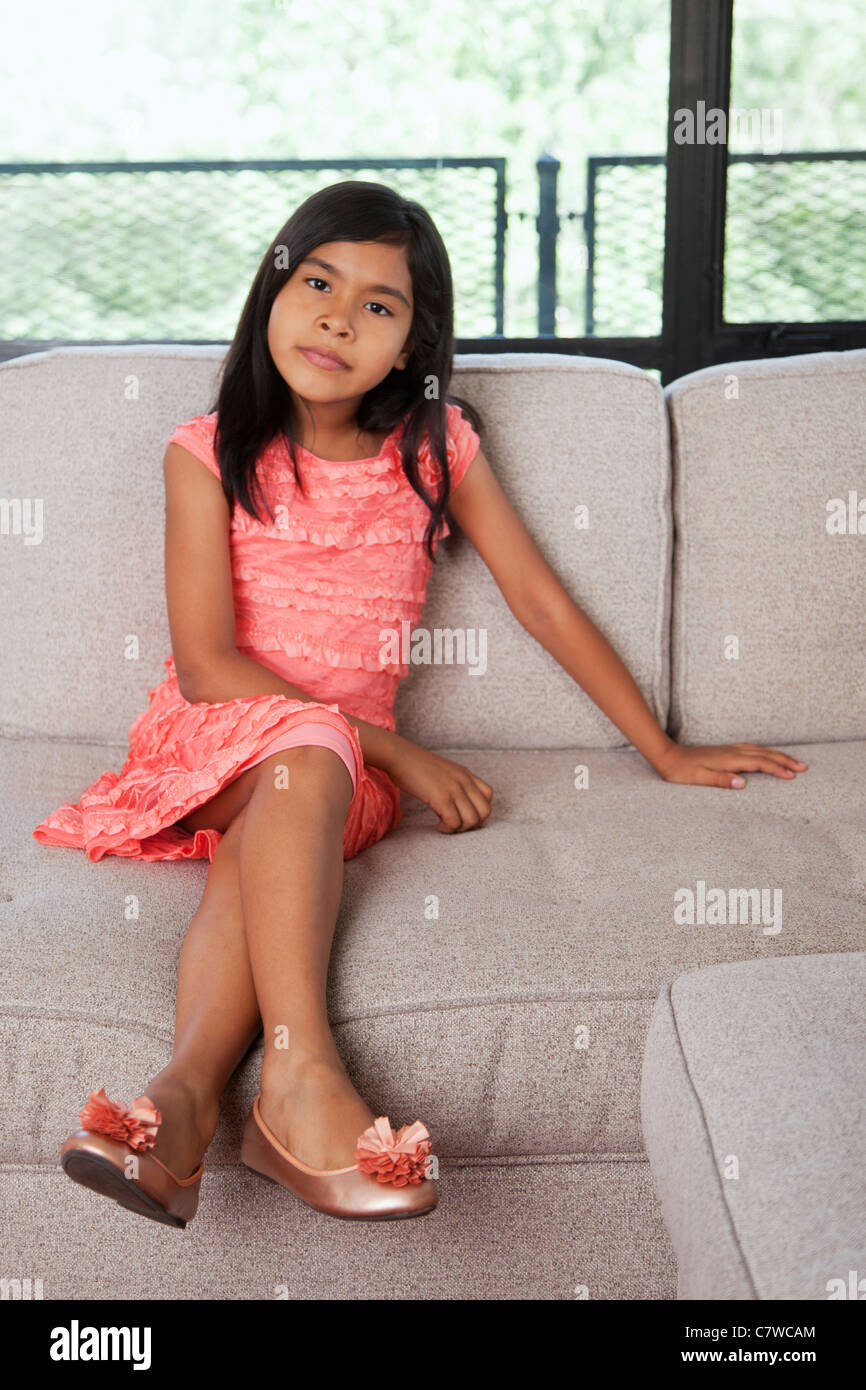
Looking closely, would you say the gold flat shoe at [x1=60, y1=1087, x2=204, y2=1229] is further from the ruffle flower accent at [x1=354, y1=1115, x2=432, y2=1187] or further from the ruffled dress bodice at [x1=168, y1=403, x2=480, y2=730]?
the ruffled dress bodice at [x1=168, y1=403, x2=480, y2=730]

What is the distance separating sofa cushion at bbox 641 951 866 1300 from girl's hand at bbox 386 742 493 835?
0.51m

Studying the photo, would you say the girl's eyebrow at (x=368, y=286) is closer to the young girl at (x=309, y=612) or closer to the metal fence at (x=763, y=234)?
the young girl at (x=309, y=612)

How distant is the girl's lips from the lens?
5.17 feet

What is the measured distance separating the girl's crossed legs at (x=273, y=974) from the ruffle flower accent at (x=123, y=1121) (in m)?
0.02

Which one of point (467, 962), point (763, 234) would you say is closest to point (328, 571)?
point (467, 962)

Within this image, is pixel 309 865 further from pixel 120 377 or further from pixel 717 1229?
pixel 120 377

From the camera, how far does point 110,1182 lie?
0.98 m

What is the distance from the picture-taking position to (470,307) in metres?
2.78

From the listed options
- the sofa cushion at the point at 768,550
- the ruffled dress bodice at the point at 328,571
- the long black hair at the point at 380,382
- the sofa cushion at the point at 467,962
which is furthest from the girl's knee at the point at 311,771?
the sofa cushion at the point at 768,550

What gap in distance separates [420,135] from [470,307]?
1.17 ft

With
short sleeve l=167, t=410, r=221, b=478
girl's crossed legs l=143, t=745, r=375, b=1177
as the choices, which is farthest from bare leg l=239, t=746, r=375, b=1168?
short sleeve l=167, t=410, r=221, b=478

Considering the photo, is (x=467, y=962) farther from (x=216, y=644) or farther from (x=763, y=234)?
(x=763, y=234)

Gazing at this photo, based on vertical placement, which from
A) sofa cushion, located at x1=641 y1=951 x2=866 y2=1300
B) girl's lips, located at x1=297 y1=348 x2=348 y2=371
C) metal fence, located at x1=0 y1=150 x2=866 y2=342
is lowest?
sofa cushion, located at x1=641 y1=951 x2=866 y2=1300

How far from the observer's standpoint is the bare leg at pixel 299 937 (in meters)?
1.05
